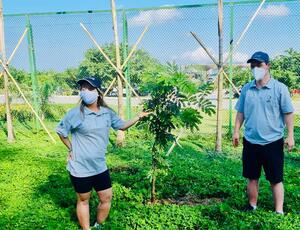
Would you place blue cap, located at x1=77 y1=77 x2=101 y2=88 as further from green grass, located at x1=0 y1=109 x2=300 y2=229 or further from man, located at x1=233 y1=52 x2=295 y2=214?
man, located at x1=233 y1=52 x2=295 y2=214

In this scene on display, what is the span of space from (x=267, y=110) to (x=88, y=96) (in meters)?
2.07

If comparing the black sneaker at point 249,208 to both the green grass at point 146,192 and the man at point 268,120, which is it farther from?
the man at point 268,120

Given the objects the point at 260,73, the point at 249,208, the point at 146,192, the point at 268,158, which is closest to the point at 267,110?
the point at 260,73

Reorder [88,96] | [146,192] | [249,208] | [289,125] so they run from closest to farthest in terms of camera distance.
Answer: [88,96] < [289,125] < [249,208] < [146,192]

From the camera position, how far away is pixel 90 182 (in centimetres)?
432

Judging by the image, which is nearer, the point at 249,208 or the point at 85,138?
the point at 85,138

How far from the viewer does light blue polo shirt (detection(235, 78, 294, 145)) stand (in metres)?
4.60

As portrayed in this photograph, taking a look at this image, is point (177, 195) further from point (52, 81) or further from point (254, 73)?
point (52, 81)

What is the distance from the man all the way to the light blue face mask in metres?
1.85

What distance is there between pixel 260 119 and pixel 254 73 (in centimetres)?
54

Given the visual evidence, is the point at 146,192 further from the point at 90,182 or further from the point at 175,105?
the point at 90,182

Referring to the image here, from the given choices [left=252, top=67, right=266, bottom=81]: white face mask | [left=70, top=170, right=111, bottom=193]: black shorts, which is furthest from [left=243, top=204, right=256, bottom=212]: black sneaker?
[left=70, top=170, right=111, bottom=193]: black shorts

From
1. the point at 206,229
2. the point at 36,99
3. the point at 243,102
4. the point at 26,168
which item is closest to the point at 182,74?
the point at 243,102

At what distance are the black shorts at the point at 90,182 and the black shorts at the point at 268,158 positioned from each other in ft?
5.81
